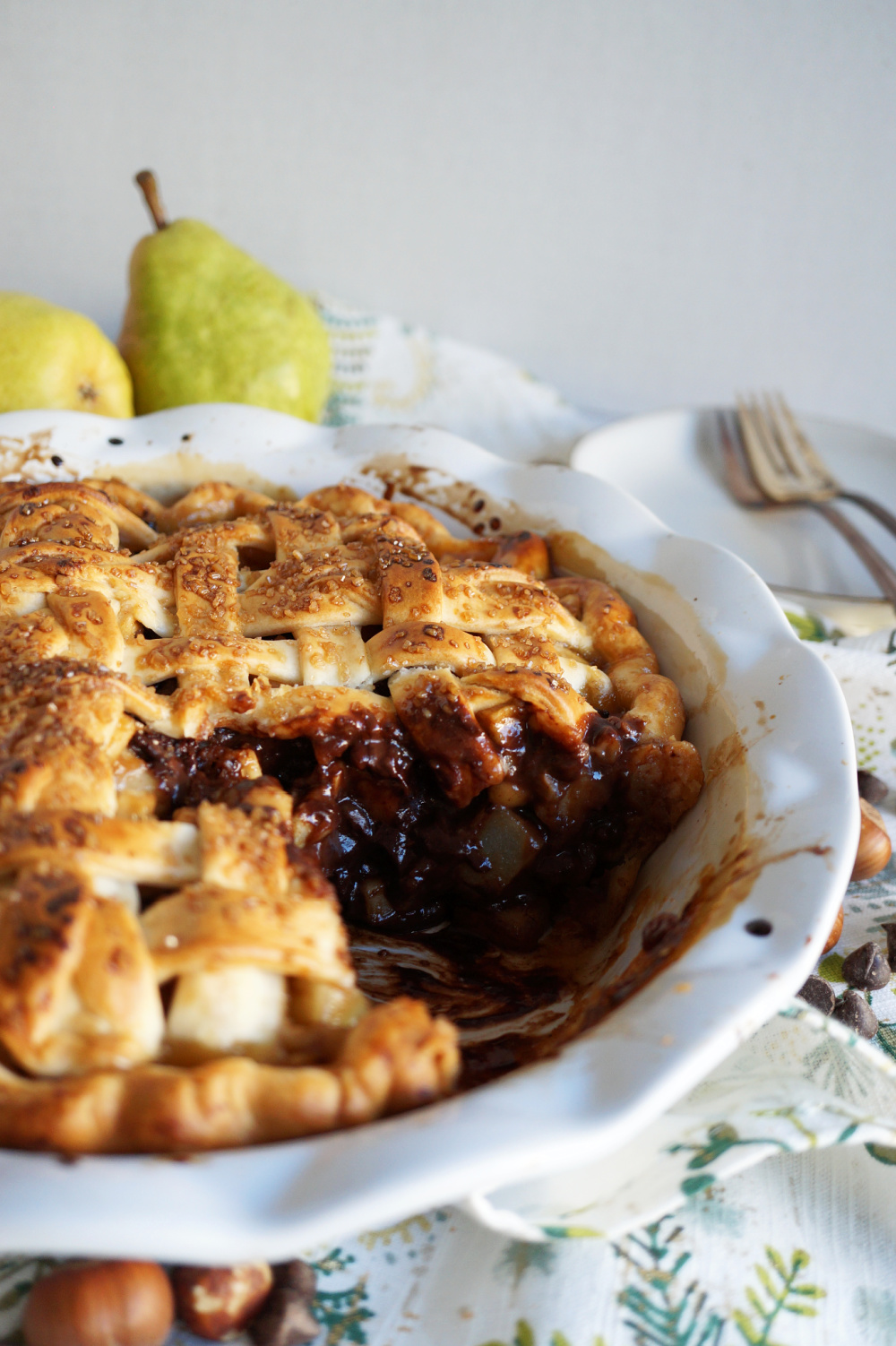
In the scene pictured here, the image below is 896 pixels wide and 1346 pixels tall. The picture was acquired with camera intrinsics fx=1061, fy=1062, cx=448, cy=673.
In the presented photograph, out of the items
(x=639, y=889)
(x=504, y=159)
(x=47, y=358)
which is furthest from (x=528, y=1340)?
(x=504, y=159)

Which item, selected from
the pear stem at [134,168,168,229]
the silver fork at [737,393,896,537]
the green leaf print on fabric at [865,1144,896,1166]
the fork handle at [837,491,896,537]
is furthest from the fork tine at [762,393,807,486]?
the green leaf print on fabric at [865,1144,896,1166]

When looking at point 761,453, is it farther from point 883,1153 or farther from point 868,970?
point 883,1153

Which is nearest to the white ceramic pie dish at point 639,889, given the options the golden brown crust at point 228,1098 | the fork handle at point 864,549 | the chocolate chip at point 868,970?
the golden brown crust at point 228,1098

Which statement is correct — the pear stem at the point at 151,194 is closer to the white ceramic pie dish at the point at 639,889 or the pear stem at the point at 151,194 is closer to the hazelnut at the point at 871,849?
the white ceramic pie dish at the point at 639,889

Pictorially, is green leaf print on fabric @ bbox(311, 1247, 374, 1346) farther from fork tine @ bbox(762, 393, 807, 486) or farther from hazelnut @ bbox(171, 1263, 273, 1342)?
fork tine @ bbox(762, 393, 807, 486)

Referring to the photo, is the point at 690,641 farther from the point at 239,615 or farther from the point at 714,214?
the point at 714,214

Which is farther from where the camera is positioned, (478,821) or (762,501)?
(762,501)
